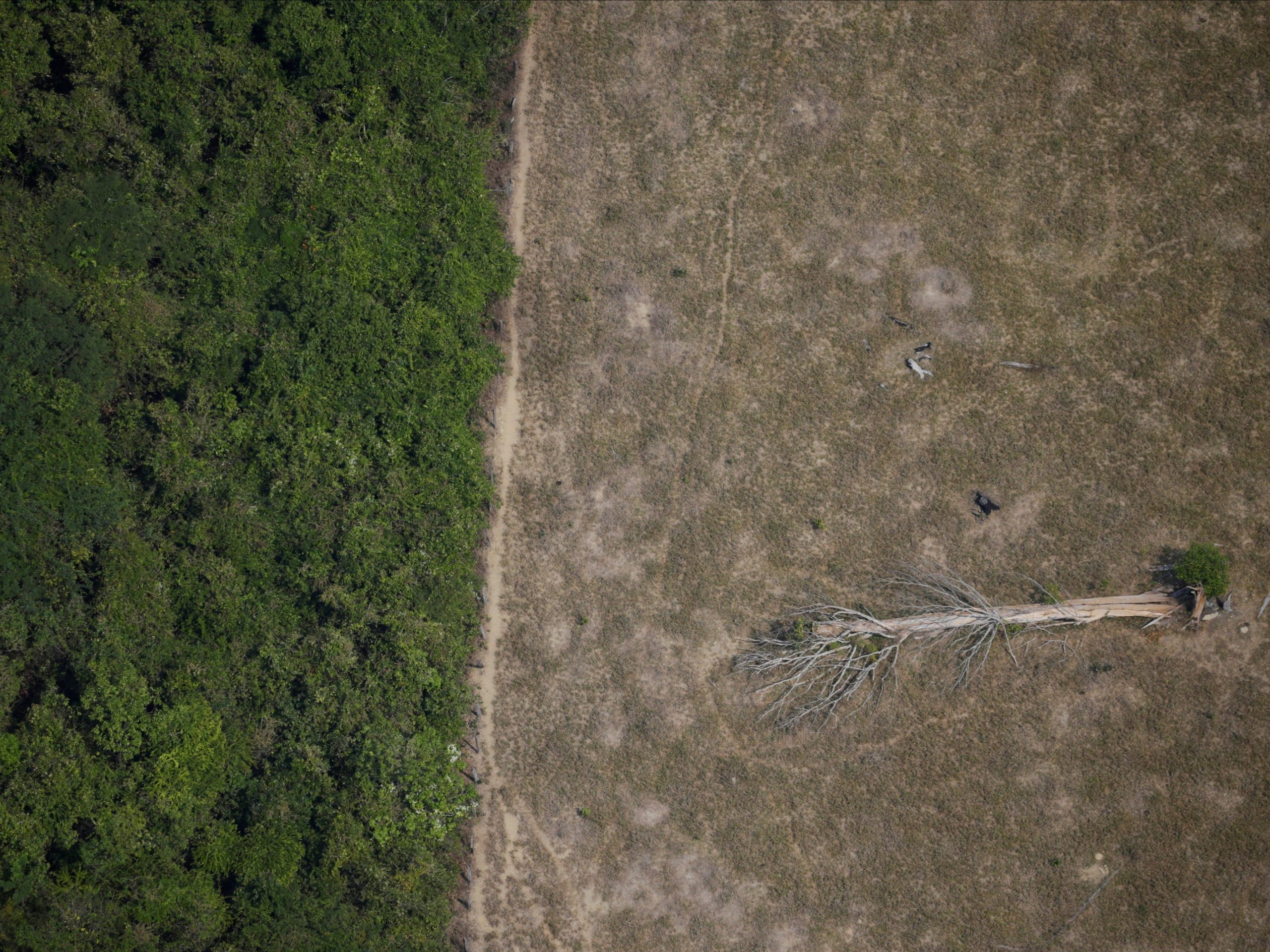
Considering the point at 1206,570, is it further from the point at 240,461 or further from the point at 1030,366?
the point at 240,461

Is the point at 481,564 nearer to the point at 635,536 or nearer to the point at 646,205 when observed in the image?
the point at 635,536

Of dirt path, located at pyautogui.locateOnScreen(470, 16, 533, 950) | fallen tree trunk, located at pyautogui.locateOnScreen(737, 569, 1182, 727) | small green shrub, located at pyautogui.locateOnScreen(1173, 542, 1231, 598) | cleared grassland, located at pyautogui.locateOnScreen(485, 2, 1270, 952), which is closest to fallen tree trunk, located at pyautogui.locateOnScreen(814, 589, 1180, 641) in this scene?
fallen tree trunk, located at pyautogui.locateOnScreen(737, 569, 1182, 727)

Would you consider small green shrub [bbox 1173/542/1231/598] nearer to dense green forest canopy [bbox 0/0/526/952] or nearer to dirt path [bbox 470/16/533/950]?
dirt path [bbox 470/16/533/950]

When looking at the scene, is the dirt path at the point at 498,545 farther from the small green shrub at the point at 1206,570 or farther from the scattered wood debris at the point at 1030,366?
the small green shrub at the point at 1206,570

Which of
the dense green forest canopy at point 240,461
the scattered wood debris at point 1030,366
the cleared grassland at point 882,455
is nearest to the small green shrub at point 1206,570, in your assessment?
the cleared grassland at point 882,455

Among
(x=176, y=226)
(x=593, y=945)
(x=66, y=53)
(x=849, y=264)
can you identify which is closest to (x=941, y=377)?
(x=849, y=264)

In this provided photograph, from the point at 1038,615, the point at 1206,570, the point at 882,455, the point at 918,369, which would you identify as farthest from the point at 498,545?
the point at 1206,570
